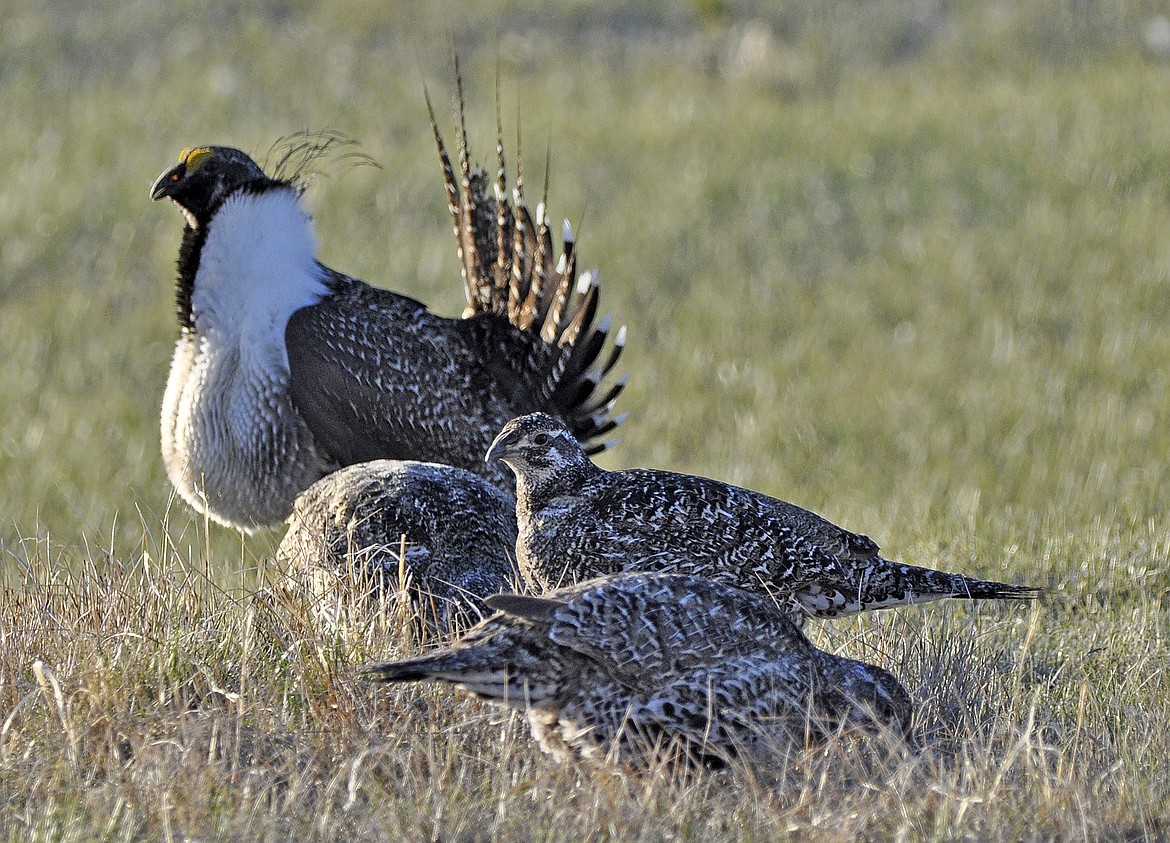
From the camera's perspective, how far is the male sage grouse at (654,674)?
409 centimetres

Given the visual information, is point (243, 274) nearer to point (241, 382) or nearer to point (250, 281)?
point (250, 281)

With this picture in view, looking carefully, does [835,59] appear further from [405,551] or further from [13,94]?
[405,551]

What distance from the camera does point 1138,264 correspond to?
39.4ft

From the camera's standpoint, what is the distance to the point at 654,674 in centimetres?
423

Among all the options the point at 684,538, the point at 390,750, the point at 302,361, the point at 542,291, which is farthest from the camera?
the point at 542,291

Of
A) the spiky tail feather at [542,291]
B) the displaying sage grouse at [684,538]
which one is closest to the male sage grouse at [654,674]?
the displaying sage grouse at [684,538]

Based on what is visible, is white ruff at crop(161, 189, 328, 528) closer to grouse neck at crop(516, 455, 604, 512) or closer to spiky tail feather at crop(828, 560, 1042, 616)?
grouse neck at crop(516, 455, 604, 512)

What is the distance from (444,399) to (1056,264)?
6.60m

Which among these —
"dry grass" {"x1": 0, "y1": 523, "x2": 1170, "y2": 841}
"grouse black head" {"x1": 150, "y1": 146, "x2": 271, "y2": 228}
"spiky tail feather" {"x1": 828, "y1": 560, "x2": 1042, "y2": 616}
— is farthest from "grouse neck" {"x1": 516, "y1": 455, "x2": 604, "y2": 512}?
"grouse black head" {"x1": 150, "y1": 146, "x2": 271, "y2": 228}

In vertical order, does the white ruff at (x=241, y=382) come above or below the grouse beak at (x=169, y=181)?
below

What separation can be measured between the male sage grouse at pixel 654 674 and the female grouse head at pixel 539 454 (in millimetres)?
833

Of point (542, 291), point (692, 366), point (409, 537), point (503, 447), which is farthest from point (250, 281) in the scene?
point (692, 366)

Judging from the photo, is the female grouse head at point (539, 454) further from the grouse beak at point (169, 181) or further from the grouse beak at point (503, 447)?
the grouse beak at point (169, 181)

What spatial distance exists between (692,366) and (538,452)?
5.96 meters
